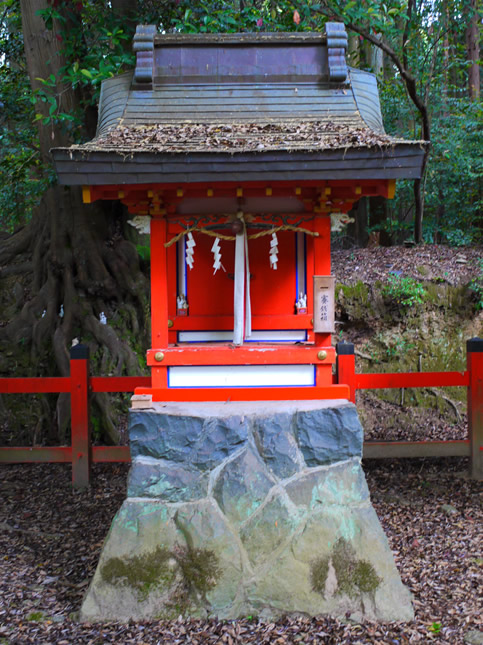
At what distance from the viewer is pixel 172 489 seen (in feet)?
12.2

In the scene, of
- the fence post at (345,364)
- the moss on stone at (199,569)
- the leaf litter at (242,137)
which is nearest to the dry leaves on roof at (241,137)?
the leaf litter at (242,137)

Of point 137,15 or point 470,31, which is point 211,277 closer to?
point 137,15

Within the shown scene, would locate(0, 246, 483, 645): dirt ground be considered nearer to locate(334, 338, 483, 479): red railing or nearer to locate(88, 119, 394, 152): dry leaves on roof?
locate(334, 338, 483, 479): red railing

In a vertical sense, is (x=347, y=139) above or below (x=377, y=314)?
above

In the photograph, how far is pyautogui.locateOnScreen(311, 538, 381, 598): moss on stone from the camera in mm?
3516

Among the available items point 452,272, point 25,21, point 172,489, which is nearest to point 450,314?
point 452,272

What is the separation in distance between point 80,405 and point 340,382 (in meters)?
2.58

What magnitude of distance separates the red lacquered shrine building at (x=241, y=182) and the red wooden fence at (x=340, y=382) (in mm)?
1142

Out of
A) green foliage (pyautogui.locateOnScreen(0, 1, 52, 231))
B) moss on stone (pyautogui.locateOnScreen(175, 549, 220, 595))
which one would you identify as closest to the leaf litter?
moss on stone (pyautogui.locateOnScreen(175, 549, 220, 595))

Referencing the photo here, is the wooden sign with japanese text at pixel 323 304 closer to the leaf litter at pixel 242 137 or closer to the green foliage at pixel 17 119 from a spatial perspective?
the leaf litter at pixel 242 137

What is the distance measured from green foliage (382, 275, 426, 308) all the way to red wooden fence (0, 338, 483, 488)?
2.51 metres

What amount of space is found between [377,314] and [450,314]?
41.4 inches

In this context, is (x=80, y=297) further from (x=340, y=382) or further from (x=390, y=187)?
(x=390, y=187)

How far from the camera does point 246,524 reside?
11.9ft
